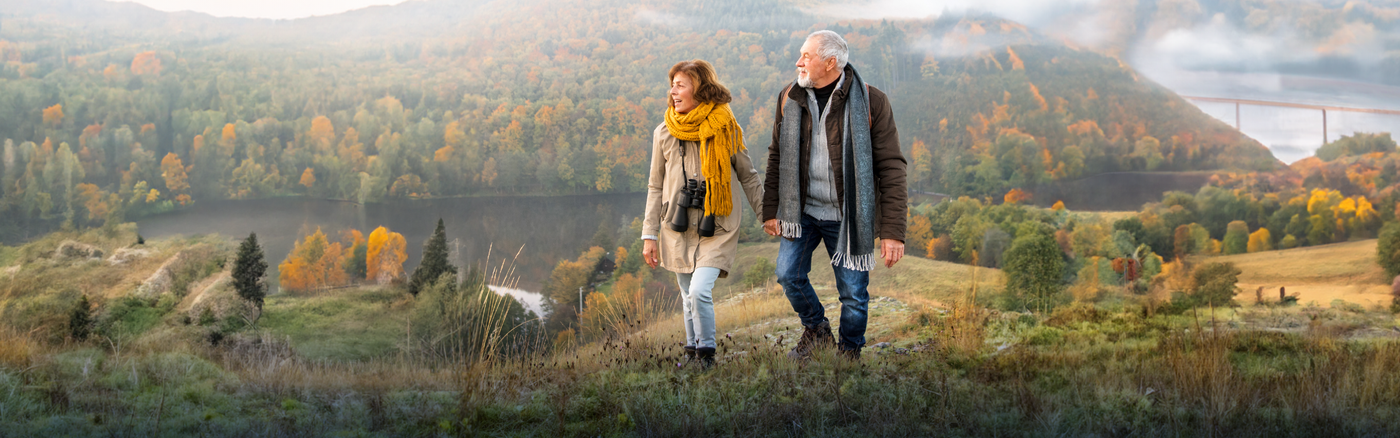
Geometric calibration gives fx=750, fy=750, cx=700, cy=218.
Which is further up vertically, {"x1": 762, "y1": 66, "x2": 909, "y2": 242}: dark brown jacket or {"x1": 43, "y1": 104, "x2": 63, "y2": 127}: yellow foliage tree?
{"x1": 43, "y1": 104, "x2": 63, "y2": 127}: yellow foliage tree

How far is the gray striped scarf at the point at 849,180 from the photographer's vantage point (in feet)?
12.7

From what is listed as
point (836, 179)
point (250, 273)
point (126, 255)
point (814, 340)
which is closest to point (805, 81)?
point (836, 179)

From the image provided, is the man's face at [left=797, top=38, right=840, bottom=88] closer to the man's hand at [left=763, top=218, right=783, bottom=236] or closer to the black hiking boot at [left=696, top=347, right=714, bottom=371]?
the man's hand at [left=763, top=218, right=783, bottom=236]

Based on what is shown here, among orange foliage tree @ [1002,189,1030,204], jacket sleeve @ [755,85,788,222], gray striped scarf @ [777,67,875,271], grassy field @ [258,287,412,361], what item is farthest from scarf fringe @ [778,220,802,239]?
orange foliage tree @ [1002,189,1030,204]

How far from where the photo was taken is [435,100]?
17016mm

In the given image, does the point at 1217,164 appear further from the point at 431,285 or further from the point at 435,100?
the point at 435,100

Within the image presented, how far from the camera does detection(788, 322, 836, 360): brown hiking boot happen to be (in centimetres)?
442

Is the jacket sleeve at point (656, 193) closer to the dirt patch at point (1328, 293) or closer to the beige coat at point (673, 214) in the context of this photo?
the beige coat at point (673, 214)

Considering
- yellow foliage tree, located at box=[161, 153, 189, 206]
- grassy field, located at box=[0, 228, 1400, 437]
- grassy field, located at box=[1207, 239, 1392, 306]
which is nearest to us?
grassy field, located at box=[0, 228, 1400, 437]

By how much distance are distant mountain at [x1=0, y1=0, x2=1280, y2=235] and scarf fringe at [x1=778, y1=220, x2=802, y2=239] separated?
12.2 meters

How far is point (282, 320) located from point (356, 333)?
1205 millimetres

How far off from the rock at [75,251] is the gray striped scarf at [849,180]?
1378 centimetres

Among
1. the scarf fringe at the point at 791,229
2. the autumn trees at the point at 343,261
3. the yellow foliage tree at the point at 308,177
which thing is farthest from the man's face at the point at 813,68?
the yellow foliage tree at the point at 308,177

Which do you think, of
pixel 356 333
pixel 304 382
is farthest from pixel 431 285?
pixel 304 382
